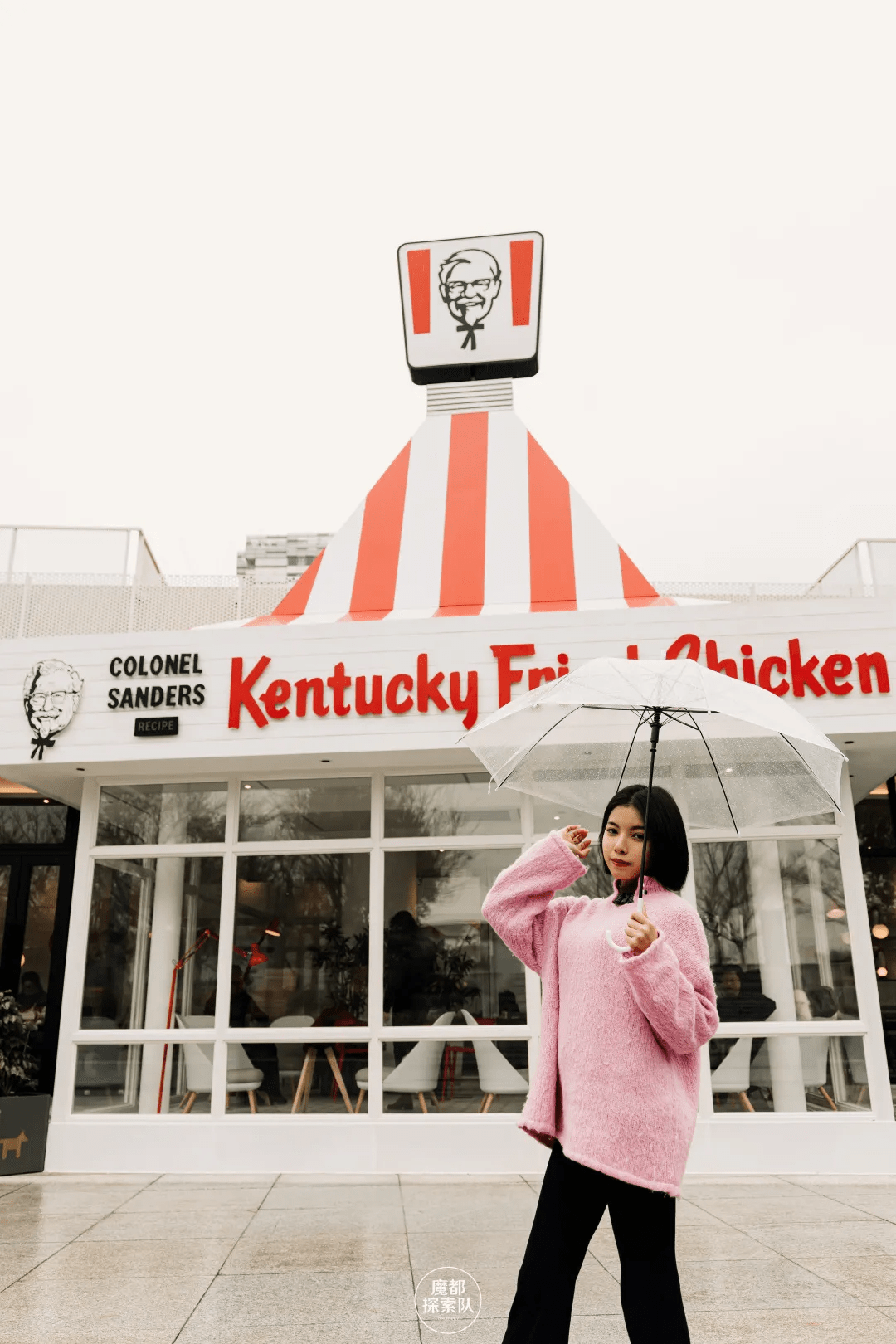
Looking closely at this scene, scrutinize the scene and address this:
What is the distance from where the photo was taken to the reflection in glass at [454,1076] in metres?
6.82

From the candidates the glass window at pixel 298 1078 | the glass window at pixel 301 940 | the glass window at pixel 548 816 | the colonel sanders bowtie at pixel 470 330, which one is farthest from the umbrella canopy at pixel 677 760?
the colonel sanders bowtie at pixel 470 330

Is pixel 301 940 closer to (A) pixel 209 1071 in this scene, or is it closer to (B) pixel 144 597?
(A) pixel 209 1071

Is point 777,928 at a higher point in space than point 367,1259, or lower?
higher

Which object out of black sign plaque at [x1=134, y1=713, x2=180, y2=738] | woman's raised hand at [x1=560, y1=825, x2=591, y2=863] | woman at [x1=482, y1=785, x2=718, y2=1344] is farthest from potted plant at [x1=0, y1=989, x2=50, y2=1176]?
woman's raised hand at [x1=560, y1=825, x2=591, y2=863]

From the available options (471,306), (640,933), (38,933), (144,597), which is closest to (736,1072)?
(640,933)

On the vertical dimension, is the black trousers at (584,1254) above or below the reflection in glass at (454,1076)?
above

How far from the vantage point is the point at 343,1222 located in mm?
5035

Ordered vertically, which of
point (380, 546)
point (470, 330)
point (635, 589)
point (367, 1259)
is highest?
point (470, 330)

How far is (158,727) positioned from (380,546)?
9.40 feet

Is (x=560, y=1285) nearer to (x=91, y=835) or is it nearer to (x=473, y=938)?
(x=473, y=938)

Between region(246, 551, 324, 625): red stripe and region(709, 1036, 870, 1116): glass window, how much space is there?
487 cm

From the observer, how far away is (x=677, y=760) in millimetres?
3246

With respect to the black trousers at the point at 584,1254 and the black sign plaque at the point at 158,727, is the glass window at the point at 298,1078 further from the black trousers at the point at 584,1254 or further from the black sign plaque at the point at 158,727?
the black trousers at the point at 584,1254

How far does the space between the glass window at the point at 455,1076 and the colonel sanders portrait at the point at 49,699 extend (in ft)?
11.2
